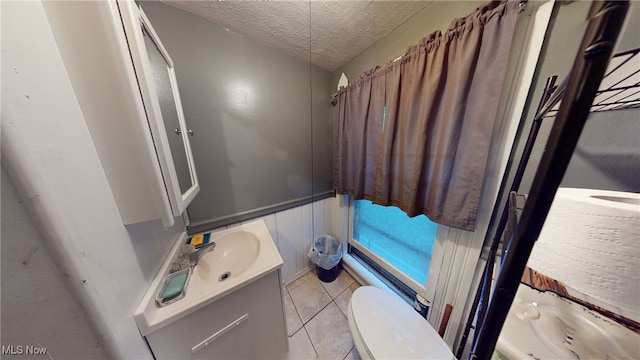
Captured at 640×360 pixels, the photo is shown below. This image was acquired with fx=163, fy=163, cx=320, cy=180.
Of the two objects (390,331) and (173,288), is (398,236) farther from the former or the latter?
(173,288)

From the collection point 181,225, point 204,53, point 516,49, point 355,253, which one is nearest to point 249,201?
point 181,225

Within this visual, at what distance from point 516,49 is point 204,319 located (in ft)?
5.14

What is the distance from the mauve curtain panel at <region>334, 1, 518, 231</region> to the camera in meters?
0.62

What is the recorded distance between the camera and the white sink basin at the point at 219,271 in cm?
54

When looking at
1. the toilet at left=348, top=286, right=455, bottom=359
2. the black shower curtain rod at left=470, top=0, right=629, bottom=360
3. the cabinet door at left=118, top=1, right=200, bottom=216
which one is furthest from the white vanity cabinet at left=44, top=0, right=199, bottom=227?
the toilet at left=348, top=286, right=455, bottom=359

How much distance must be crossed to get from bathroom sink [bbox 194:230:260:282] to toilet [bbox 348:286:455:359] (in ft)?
2.09

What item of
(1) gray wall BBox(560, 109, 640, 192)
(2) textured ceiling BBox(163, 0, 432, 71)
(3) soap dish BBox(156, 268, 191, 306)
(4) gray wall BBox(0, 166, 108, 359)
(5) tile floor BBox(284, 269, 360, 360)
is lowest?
(5) tile floor BBox(284, 269, 360, 360)

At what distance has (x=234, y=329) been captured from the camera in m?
0.72

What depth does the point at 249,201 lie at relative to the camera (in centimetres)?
122

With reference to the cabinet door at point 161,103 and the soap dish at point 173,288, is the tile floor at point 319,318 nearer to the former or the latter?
the soap dish at point 173,288

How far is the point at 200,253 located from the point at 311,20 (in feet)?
4.75

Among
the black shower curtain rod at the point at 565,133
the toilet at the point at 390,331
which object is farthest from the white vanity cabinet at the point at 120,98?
the toilet at the point at 390,331

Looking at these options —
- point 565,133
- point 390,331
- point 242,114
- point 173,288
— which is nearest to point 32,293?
point 173,288

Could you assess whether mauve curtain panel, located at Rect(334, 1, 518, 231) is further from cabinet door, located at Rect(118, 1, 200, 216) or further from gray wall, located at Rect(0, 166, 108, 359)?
gray wall, located at Rect(0, 166, 108, 359)
